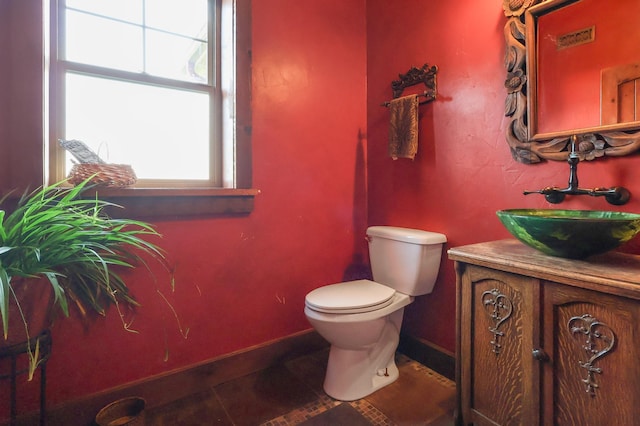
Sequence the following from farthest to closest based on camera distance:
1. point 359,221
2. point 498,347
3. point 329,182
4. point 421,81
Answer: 1. point 359,221
2. point 329,182
3. point 421,81
4. point 498,347

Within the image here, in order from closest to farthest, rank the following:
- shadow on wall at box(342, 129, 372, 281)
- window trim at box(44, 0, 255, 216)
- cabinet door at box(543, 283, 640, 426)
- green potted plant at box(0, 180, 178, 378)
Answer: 1. cabinet door at box(543, 283, 640, 426)
2. green potted plant at box(0, 180, 178, 378)
3. window trim at box(44, 0, 255, 216)
4. shadow on wall at box(342, 129, 372, 281)

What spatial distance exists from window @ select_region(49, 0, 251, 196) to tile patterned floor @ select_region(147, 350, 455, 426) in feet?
3.23

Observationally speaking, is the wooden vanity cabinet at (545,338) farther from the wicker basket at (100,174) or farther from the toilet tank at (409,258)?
the wicker basket at (100,174)

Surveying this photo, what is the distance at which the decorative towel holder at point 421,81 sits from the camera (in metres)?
1.74

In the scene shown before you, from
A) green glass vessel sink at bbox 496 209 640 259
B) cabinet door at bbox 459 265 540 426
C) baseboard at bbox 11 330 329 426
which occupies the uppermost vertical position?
green glass vessel sink at bbox 496 209 640 259

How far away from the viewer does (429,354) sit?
182cm

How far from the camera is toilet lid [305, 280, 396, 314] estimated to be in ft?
4.78

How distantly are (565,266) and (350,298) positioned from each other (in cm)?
83

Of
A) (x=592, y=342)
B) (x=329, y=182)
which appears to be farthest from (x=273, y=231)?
(x=592, y=342)

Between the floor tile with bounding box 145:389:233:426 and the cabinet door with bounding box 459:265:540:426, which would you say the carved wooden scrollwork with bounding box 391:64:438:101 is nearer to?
the cabinet door with bounding box 459:265:540:426

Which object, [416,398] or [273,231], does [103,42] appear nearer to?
[273,231]

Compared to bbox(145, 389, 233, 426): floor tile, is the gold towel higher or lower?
higher

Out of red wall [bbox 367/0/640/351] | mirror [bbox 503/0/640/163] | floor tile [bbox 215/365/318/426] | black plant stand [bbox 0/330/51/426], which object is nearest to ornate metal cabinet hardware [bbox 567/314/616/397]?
red wall [bbox 367/0/640/351]

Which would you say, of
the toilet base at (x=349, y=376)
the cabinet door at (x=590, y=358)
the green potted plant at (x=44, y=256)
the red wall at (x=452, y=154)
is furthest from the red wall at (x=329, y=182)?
the cabinet door at (x=590, y=358)
